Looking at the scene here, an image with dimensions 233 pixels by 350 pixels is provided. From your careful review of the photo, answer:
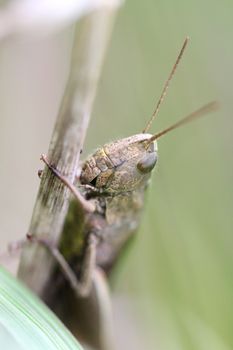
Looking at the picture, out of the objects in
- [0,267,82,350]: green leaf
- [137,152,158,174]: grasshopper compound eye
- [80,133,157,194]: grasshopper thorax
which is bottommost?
[0,267,82,350]: green leaf

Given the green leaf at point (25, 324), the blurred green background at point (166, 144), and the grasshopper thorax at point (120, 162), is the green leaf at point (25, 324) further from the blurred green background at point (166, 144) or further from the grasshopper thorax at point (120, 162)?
the blurred green background at point (166, 144)

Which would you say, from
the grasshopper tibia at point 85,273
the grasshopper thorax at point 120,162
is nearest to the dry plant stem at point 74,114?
the grasshopper thorax at point 120,162

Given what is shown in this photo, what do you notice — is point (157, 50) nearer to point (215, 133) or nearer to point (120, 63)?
point (120, 63)

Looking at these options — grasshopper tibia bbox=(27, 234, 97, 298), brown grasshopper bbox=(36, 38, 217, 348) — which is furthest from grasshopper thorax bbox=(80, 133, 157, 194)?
grasshopper tibia bbox=(27, 234, 97, 298)

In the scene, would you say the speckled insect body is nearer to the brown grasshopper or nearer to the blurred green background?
the brown grasshopper

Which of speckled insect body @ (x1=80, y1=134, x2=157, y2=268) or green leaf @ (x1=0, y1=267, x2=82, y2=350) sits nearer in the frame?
green leaf @ (x1=0, y1=267, x2=82, y2=350)

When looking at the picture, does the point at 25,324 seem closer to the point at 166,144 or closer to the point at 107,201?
the point at 107,201

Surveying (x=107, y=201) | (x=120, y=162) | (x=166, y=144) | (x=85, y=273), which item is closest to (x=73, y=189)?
(x=120, y=162)

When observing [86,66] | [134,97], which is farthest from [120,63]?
[86,66]
